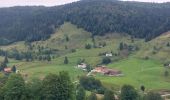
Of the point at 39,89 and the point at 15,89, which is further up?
the point at 15,89

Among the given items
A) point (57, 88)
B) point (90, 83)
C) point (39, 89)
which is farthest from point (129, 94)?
point (90, 83)

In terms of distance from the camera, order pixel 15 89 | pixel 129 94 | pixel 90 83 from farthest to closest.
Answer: pixel 90 83 < pixel 129 94 < pixel 15 89

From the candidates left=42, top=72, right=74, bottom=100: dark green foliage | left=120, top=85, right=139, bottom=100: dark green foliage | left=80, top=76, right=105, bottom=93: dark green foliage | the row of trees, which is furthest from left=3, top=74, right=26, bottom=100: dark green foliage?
left=80, top=76, right=105, bottom=93: dark green foliage

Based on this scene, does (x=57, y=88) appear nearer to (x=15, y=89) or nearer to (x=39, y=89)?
(x=39, y=89)

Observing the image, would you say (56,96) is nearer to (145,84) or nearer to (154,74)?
(145,84)

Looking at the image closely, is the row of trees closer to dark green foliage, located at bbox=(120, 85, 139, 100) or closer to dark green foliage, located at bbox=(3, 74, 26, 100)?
dark green foliage, located at bbox=(3, 74, 26, 100)

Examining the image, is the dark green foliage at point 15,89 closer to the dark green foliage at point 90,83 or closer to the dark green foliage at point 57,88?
the dark green foliage at point 57,88
